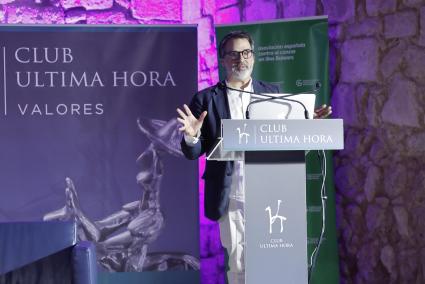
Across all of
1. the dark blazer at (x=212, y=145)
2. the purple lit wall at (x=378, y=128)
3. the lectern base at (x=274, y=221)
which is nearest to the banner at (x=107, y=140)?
the purple lit wall at (x=378, y=128)

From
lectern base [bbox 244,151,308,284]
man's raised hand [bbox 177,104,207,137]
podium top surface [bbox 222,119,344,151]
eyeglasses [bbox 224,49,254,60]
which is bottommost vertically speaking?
lectern base [bbox 244,151,308,284]

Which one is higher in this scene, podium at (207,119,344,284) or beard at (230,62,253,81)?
beard at (230,62,253,81)

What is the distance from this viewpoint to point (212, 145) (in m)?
3.30

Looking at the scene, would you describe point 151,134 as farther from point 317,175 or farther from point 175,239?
point 317,175

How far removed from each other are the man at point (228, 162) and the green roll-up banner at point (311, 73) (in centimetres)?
94

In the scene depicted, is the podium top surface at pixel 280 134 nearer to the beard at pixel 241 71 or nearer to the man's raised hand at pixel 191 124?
the man's raised hand at pixel 191 124

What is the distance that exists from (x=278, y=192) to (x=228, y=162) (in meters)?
0.78

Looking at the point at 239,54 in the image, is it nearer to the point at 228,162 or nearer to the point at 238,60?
the point at 238,60

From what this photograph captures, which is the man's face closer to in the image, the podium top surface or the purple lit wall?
the podium top surface

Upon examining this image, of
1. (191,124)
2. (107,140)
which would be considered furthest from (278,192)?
(107,140)

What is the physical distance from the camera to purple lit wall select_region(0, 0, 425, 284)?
4.18 metres

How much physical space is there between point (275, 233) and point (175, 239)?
2168mm

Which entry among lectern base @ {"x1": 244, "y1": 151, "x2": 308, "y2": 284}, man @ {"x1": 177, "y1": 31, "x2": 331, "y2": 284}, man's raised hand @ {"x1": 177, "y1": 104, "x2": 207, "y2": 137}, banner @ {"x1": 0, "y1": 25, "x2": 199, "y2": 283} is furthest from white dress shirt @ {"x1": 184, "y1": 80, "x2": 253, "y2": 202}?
banner @ {"x1": 0, "y1": 25, "x2": 199, "y2": 283}

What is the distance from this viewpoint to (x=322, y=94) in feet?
15.1
